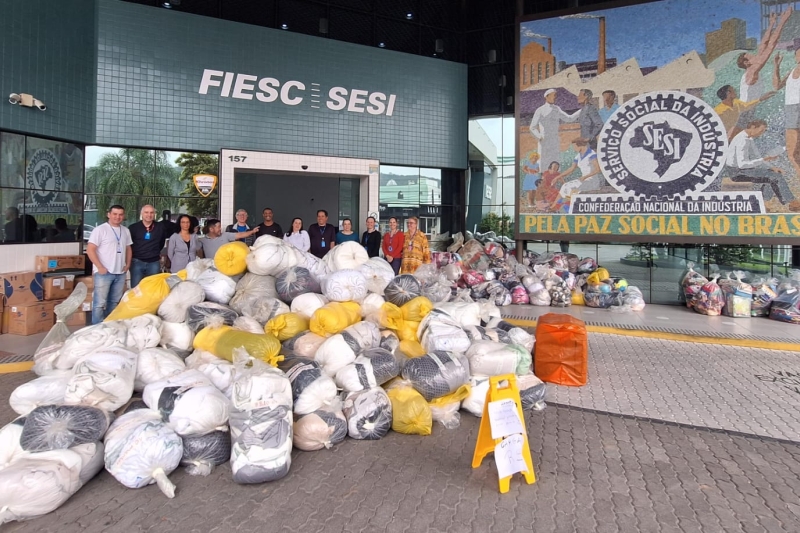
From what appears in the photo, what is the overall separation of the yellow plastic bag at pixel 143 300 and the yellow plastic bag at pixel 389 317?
2.20 meters

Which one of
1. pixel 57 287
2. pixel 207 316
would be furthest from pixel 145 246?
pixel 207 316

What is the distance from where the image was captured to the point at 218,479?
3330 mm

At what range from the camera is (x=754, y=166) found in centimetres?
979

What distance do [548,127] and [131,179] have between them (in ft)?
29.3

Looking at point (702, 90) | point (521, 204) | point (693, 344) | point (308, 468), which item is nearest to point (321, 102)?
point (521, 204)

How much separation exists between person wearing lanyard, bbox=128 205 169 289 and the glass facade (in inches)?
100

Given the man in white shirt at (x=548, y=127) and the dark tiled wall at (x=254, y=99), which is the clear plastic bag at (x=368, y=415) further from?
the man in white shirt at (x=548, y=127)

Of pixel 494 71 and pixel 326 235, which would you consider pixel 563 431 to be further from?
pixel 494 71

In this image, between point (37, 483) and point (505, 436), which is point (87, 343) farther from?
point (505, 436)

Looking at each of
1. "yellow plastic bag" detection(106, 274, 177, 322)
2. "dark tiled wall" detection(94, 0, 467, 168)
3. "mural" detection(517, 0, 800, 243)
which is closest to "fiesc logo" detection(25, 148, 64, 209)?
"dark tiled wall" detection(94, 0, 467, 168)

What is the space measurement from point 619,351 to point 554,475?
162 inches

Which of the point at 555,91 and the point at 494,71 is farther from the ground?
the point at 494,71

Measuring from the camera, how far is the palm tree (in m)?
9.53

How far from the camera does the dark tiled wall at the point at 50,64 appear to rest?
7.86 metres
